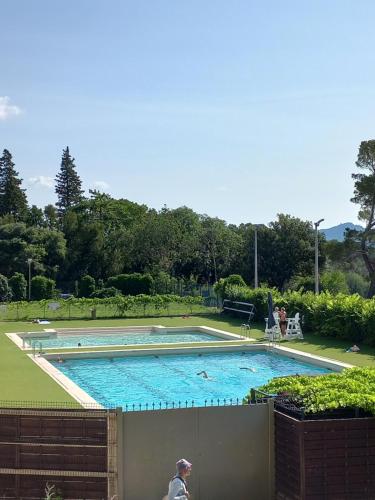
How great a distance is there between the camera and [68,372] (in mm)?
19938

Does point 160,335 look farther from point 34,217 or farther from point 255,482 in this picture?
point 34,217

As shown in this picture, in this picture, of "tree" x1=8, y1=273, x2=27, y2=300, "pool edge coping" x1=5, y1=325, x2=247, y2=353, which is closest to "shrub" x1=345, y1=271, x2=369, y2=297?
"pool edge coping" x1=5, y1=325, x2=247, y2=353

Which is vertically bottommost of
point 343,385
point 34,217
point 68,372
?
point 68,372

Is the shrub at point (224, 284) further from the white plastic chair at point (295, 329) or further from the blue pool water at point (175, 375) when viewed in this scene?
the blue pool water at point (175, 375)

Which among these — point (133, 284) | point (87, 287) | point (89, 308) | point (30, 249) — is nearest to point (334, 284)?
point (133, 284)

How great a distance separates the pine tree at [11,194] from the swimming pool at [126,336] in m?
44.5

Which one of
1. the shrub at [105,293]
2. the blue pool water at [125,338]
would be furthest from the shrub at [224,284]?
the shrub at [105,293]

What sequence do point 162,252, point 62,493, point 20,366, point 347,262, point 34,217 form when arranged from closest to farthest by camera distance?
point 62,493 → point 20,366 → point 347,262 → point 162,252 → point 34,217

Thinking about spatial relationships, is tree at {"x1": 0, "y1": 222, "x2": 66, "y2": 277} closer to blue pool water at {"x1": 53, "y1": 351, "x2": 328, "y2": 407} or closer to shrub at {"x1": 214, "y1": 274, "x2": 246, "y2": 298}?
shrub at {"x1": 214, "y1": 274, "x2": 246, "y2": 298}

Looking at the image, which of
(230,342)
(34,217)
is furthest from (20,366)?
(34,217)

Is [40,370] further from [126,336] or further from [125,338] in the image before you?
[126,336]

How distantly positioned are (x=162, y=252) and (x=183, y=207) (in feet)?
30.3

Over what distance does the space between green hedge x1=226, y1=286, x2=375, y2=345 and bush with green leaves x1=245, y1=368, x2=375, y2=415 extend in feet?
44.8

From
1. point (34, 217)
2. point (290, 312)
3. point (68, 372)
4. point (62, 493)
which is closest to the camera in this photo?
point (62, 493)
